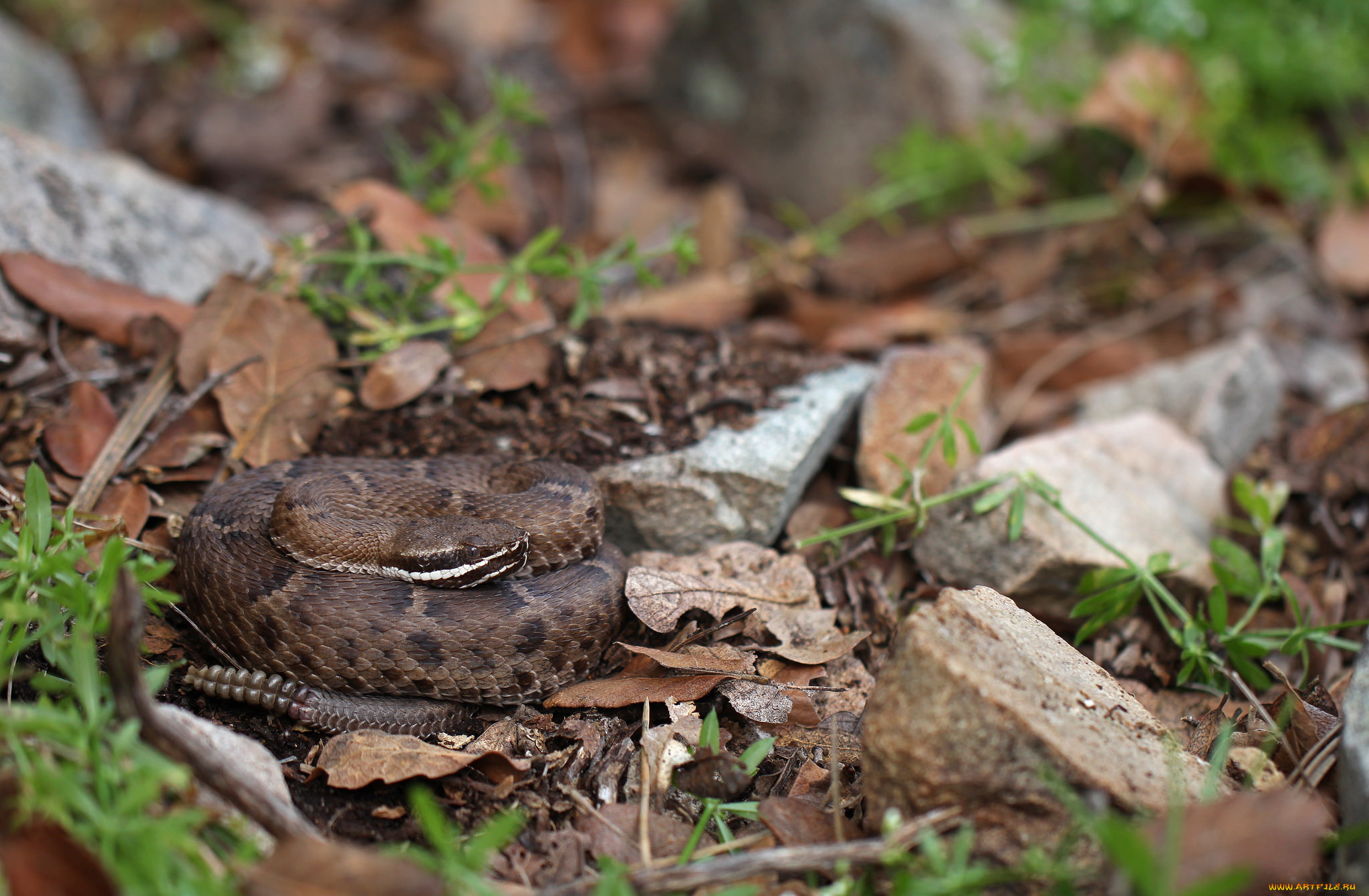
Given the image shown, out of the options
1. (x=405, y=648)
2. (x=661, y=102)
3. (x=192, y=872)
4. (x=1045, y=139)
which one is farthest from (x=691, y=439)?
(x=661, y=102)

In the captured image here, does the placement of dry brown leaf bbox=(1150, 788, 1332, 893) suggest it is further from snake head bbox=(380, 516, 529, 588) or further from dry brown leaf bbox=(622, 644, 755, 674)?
snake head bbox=(380, 516, 529, 588)

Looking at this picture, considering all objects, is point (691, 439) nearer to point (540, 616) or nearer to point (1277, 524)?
point (540, 616)

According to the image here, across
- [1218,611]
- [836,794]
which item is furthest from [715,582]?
[1218,611]

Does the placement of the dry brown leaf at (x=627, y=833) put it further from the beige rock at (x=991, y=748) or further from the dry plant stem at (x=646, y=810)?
the beige rock at (x=991, y=748)

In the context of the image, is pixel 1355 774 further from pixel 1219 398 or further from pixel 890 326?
pixel 890 326

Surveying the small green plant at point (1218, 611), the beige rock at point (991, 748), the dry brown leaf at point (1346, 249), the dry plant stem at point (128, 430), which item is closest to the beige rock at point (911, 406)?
the small green plant at point (1218, 611)

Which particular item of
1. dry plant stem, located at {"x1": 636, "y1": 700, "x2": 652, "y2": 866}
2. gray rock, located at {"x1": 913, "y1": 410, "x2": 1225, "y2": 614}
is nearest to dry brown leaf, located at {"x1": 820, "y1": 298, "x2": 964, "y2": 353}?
gray rock, located at {"x1": 913, "y1": 410, "x2": 1225, "y2": 614}
